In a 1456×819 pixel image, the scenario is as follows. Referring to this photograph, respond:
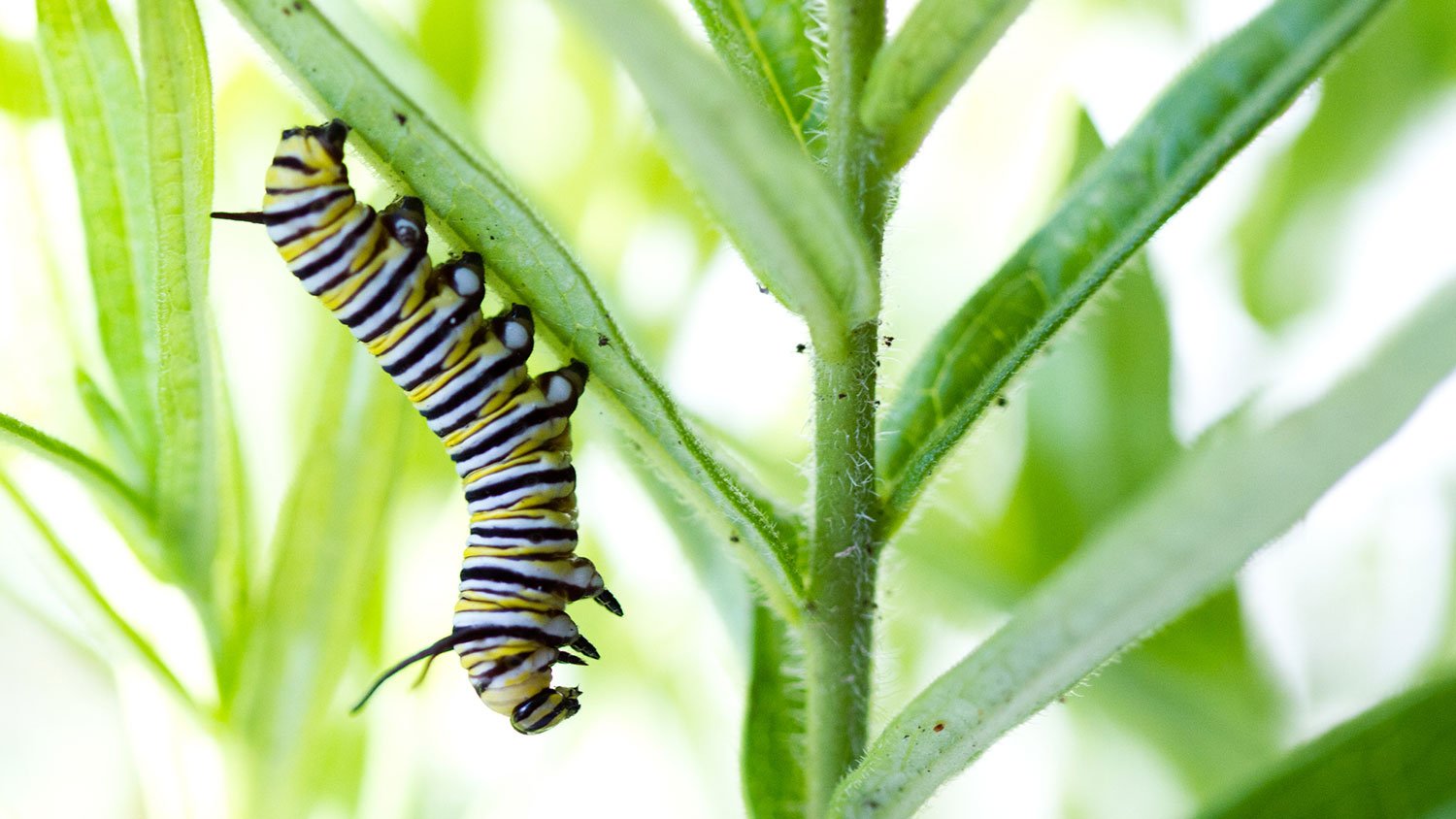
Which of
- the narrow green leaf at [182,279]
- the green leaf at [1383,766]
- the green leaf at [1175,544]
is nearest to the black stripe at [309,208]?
the narrow green leaf at [182,279]

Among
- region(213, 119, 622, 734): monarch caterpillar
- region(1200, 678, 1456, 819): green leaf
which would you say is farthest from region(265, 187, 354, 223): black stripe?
region(1200, 678, 1456, 819): green leaf

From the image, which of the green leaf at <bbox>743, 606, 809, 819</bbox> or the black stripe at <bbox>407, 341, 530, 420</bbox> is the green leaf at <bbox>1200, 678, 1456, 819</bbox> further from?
the black stripe at <bbox>407, 341, 530, 420</bbox>

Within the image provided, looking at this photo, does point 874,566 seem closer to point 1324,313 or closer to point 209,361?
point 209,361

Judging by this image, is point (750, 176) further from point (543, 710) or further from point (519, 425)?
point (543, 710)

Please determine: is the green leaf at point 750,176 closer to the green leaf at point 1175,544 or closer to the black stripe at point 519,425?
the green leaf at point 1175,544

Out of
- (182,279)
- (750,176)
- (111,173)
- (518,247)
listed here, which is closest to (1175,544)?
(750,176)

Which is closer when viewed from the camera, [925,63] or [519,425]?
[925,63]

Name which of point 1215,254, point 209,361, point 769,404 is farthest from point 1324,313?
point 209,361
